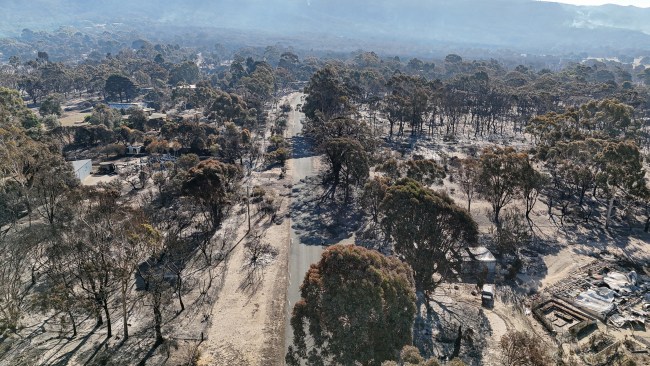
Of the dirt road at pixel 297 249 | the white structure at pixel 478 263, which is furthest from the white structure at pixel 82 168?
the white structure at pixel 478 263

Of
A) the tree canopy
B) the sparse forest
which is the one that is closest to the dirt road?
the sparse forest

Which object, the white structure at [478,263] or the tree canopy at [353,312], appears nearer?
the tree canopy at [353,312]

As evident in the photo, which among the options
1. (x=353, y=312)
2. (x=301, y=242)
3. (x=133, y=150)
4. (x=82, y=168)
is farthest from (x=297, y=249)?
(x=133, y=150)

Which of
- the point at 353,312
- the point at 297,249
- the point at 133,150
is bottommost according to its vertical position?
the point at 297,249

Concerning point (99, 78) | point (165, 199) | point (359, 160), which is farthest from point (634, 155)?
point (99, 78)

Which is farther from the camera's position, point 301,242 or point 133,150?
point 133,150

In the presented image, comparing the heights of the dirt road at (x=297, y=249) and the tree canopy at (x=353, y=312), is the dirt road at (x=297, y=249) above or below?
below

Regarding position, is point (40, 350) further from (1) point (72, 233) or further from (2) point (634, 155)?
(2) point (634, 155)

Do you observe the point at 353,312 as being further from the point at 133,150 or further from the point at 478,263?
the point at 133,150

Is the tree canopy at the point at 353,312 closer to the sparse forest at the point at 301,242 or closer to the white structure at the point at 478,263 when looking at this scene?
the sparse forest at the point at 301,242

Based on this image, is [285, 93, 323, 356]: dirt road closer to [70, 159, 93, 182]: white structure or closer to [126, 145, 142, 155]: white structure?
[126, 145, 142, 155]: white structure

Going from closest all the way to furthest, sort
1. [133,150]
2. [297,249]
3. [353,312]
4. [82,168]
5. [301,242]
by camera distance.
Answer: [353,312], [297,249], [301,242], [82,168], [133,150]

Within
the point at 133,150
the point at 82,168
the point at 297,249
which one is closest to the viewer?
the point at 297,249
